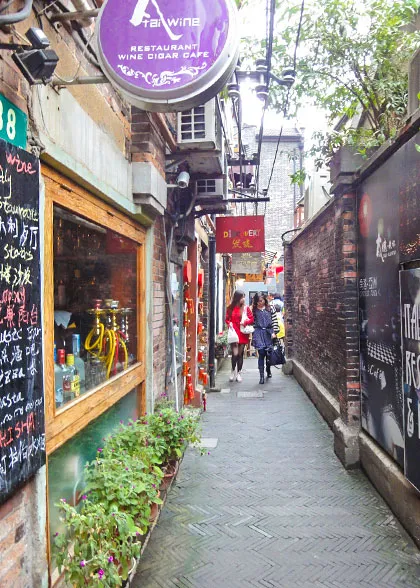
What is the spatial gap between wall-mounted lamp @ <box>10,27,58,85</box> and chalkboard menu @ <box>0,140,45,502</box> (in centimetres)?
37

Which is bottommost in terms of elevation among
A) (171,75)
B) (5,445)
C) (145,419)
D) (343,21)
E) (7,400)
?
(145,419)

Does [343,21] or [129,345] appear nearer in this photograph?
[129,345]

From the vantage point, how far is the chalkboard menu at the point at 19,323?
222 centimetres

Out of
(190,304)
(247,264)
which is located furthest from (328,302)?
(247,264)

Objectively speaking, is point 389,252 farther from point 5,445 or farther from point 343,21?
point 5,445

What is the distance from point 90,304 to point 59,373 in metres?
1.00

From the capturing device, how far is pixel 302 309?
11.1 meters

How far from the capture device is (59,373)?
3.37 meters

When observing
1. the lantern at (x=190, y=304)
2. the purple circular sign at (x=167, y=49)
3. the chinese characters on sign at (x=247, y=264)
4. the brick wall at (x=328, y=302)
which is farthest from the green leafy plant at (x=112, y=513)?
the chinese characters on sign at (x=247, y=264)

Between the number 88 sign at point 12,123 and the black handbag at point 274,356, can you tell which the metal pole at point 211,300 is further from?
the number 88 sign at point 12,123

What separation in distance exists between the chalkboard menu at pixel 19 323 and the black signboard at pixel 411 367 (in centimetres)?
280

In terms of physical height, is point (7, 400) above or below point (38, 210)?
below

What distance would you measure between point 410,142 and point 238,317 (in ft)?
26.0

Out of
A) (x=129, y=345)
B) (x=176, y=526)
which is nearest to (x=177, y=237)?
(x=129, y=345)
